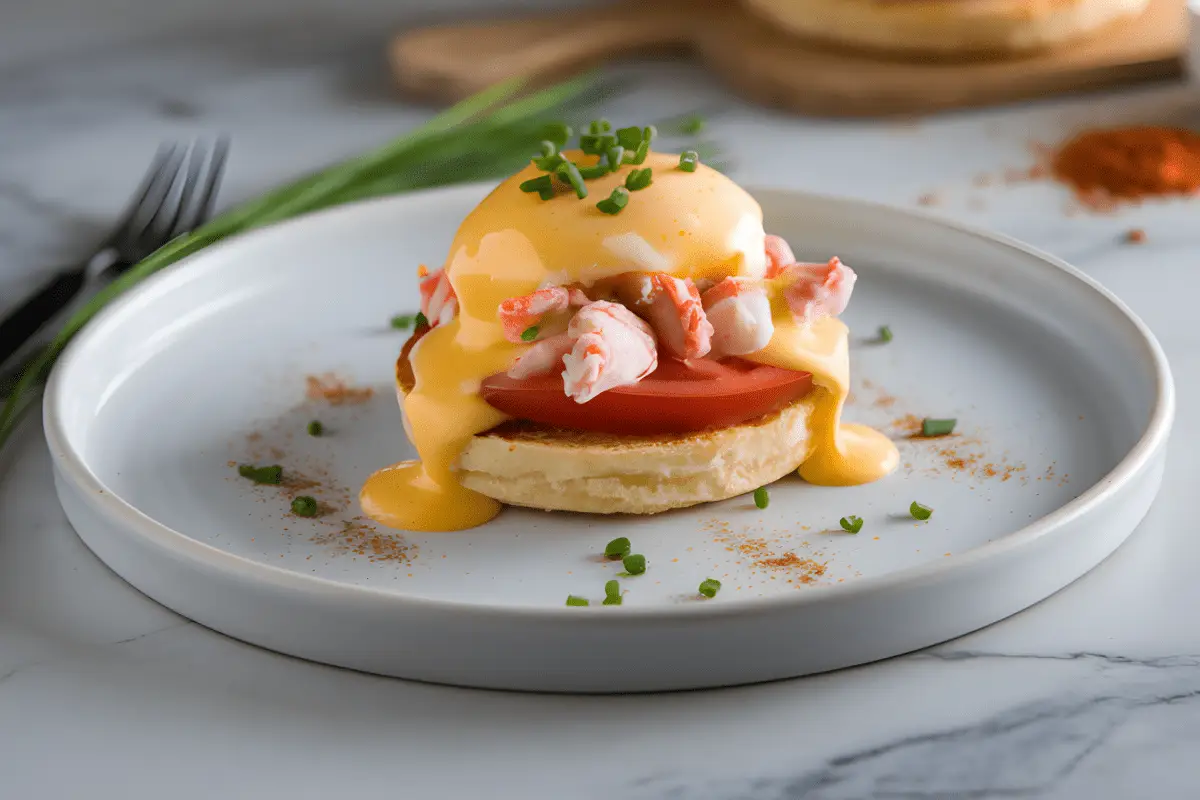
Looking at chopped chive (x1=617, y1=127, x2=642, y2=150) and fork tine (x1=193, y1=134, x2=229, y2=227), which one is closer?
chopped chive (x1=617, y1=127, x2=642, y2=150)

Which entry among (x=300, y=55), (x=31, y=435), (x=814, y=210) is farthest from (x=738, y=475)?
(x=300, y=55)

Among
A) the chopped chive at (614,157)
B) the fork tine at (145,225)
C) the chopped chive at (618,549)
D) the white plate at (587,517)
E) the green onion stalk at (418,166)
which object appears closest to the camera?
the white plate at (587,517)

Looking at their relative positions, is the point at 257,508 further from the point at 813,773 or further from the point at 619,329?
the point at 813,773

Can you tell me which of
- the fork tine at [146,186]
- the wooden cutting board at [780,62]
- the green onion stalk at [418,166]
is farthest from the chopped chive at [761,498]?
the wooden cutting board at [780,62]

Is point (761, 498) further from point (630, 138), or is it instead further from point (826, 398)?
point (630, 138)

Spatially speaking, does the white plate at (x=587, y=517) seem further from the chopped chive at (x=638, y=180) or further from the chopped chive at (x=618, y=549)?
the chopped chive at (x=638, y=180)

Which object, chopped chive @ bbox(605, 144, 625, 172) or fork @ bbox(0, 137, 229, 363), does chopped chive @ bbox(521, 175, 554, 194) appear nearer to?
chopped chive @ bbox(605, 144, 625, 172)

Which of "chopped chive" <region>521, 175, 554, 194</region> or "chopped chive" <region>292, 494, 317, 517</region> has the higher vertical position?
"chopped chive" <region>521, 175, 554, 194</region>

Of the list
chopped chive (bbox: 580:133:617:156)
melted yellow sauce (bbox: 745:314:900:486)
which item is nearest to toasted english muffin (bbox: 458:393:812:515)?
melted yellow sauce (bbox: 745:314:900:486)
